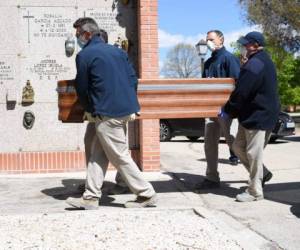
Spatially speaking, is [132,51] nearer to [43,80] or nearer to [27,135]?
[43,80]

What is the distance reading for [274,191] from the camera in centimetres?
734

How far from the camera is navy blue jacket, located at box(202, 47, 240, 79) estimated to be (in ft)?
24.1

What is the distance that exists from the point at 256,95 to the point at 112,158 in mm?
1725

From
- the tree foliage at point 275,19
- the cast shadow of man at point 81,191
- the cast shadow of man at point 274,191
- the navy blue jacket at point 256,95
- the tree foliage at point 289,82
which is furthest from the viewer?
the tree foliage at point 289,82

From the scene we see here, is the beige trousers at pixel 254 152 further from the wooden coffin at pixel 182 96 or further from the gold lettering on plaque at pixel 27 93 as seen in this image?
the gold lettering on plaque at pixel 27 93

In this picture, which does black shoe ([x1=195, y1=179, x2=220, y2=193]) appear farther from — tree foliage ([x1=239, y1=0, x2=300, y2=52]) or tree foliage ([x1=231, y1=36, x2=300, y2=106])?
tree foliage ([x1=231, y1=36, x2=300, y2=106])

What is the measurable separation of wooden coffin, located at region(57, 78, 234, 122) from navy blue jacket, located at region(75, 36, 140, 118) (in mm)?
714

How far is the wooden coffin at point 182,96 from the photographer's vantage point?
270 inches

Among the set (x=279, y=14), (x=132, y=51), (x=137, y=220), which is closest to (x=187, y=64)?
(x=279, y=14)

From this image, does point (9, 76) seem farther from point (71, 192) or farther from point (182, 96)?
point (182, 96)

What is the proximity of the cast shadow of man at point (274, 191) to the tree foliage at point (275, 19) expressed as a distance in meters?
21.6

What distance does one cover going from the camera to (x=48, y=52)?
9039mm

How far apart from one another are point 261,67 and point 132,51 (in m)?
3.21

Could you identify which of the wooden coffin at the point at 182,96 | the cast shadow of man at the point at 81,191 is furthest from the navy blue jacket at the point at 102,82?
the cast shadow of man at the point at 81,191
